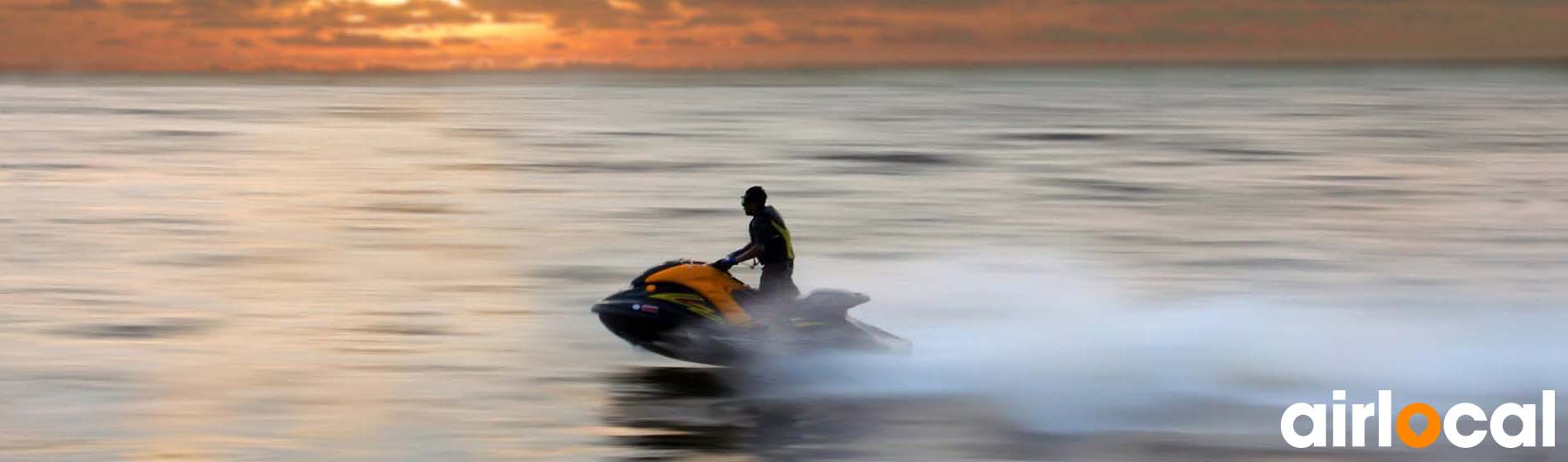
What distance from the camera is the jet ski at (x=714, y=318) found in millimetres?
14914

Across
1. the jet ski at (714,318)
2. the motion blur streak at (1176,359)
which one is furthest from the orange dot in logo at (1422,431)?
the jet ski at (714,318)

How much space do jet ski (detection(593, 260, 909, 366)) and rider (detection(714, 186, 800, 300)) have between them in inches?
7.4

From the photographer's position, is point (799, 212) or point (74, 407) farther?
Result: point (799, 212)

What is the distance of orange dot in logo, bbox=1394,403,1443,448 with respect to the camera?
1399 cm

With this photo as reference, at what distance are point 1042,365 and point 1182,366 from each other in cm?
129

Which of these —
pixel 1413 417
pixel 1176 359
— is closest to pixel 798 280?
pixel 1176 359

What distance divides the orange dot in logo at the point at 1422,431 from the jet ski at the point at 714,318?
4373mm

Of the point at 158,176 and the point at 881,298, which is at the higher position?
the point at 158,176

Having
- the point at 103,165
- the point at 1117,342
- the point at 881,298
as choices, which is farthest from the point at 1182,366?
the point at 103,165

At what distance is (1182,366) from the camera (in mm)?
16641

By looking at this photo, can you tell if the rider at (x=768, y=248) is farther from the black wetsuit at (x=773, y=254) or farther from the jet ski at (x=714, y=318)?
the jet ski at (x=714, y=318)

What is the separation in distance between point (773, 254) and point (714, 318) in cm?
74

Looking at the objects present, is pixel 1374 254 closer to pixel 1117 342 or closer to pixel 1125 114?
pixel 1117 342

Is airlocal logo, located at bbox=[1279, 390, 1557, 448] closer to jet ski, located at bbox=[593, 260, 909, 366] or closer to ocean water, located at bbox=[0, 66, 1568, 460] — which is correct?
ocean water, located at bbox=[0, 66, 1568, 460]
